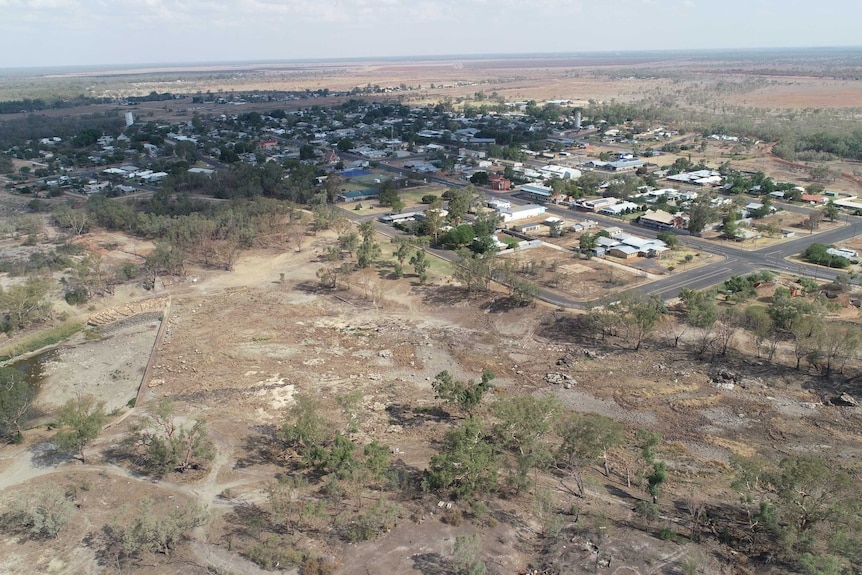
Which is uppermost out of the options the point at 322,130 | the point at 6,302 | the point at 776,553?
the point at 322,130

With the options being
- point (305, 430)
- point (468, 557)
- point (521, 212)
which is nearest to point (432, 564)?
point (468, 557)

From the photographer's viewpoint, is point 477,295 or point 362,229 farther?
point 362,229

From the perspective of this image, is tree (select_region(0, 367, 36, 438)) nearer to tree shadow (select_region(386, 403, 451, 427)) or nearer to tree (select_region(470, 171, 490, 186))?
tree shadow (select_region(386, 403, 451, 427))

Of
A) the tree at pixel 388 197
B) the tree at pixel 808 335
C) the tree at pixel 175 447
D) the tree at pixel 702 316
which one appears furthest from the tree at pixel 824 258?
the tree at pixel 175 447

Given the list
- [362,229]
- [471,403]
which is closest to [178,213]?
[362,229]

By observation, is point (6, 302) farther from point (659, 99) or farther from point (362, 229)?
point (659, 99)

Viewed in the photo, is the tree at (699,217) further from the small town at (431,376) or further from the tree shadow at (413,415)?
the tree shadow at (413,415)
